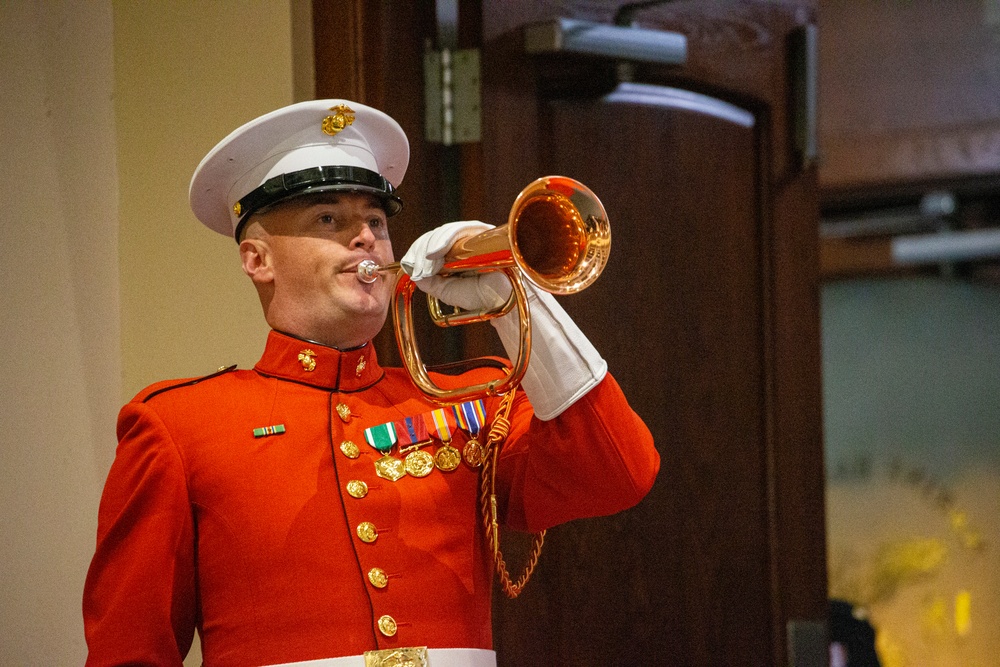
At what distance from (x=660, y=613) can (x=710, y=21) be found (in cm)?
98

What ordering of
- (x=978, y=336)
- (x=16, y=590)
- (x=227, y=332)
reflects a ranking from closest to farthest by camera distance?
(x=16, y=590), (x=227, y=332), (x=978, y=336)

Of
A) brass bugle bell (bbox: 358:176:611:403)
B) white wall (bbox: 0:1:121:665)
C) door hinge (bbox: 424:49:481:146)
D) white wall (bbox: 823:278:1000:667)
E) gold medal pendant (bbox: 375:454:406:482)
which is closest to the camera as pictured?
brass bugle bell (bbox: 358:176:611:403)

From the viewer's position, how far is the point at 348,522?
4.41ft

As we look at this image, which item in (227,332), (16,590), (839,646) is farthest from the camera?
(839,646)

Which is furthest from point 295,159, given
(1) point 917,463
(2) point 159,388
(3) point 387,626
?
(1) point 917,463

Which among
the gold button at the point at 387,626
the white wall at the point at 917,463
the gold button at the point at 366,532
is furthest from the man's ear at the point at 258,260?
the white wall at the point at 917,463

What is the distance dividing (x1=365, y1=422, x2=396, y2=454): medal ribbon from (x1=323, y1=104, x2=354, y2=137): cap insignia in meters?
0.35

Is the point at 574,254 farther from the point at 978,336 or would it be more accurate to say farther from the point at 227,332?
the point at 978,336

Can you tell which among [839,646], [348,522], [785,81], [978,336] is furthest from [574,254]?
[978,336]

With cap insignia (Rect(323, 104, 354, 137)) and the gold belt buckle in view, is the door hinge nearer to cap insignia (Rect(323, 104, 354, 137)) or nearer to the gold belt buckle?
cap insignia (Rect(323, 104, 354, 137))

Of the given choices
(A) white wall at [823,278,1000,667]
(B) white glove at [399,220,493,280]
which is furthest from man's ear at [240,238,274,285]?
(A) white wall at [823,278,1000,667]

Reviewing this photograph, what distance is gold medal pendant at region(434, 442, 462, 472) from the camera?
4.66 ft

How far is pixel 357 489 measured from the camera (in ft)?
4.44

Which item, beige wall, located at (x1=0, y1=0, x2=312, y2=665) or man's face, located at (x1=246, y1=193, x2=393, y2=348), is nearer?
→ man's face, located at (x1=246, y1=193, x2=393, y2=348)
